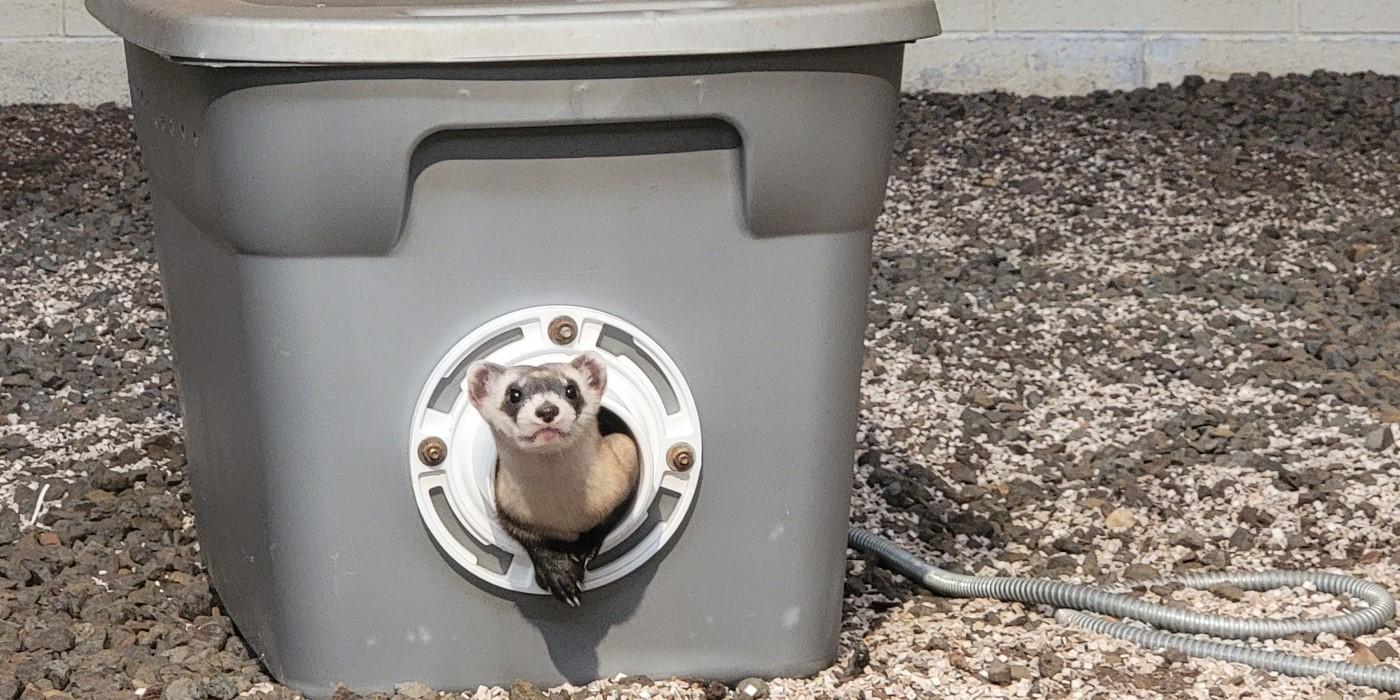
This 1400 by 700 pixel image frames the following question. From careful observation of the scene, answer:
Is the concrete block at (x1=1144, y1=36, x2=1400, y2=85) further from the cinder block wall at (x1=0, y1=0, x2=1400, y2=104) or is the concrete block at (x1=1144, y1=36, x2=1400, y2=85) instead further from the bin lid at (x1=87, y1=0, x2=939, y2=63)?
the bin lid at (x1=87, y1=0, x2=939, y2=63)

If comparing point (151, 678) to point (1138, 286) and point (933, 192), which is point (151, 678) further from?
point (933, 192)

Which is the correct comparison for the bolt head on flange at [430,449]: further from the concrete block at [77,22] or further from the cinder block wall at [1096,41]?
the concrete block at [77,22]

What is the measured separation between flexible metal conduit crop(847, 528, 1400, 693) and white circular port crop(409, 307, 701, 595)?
2.05ft

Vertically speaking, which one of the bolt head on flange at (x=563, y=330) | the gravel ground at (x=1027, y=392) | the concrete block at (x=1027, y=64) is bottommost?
the gravel ground at (x=1027, y=392)

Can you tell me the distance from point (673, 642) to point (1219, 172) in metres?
3.61

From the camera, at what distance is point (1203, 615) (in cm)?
239

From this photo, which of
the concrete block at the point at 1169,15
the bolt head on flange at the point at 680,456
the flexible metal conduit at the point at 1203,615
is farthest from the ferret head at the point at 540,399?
the concrete block at the point at 1169,15

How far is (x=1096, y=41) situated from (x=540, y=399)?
4630 mm

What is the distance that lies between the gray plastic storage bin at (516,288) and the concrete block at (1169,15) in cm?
429

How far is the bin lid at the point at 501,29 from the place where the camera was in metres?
1.77

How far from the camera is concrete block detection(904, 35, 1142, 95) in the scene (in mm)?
6105

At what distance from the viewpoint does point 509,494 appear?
199 cm

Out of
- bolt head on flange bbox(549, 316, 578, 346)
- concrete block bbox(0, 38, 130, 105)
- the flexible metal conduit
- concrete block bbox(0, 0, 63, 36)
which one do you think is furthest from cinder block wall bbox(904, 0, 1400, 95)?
bolt head on flange bbox(549, 316, 578, 346)

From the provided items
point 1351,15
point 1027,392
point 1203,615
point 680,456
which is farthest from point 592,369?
point 1351,15
